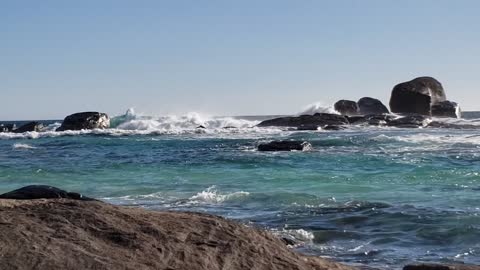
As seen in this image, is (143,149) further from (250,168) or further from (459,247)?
(459,247)

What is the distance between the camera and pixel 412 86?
179 ft

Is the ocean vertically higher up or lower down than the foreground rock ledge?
lower down

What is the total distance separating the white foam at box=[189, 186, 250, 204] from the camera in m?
12.1

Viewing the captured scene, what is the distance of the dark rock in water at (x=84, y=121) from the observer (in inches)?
1986

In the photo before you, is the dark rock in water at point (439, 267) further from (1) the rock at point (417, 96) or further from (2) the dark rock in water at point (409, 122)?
(1) the rock at point (417, 96)

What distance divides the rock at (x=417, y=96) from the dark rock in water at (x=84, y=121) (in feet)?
74.9

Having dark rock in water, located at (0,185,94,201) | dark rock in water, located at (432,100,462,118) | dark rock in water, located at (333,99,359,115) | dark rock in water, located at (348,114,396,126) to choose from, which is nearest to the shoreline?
dark rock in water, located at (0,185,94,201)

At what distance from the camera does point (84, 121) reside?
50.7 meters

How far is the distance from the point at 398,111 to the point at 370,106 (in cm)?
427

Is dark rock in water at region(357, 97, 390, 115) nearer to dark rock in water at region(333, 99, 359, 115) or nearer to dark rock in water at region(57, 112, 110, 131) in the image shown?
dark rock in water at region(333, 99, 359, 115)

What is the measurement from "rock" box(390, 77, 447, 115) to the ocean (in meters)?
24.9

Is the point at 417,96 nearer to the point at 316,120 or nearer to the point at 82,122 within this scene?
the point at 316,120

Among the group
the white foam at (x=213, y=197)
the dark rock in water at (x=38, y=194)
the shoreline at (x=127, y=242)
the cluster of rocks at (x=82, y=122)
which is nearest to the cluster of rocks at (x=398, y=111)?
the cluster of rocks at (x=82, y=122)

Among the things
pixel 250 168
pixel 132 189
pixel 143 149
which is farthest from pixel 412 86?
pixel 132 189
